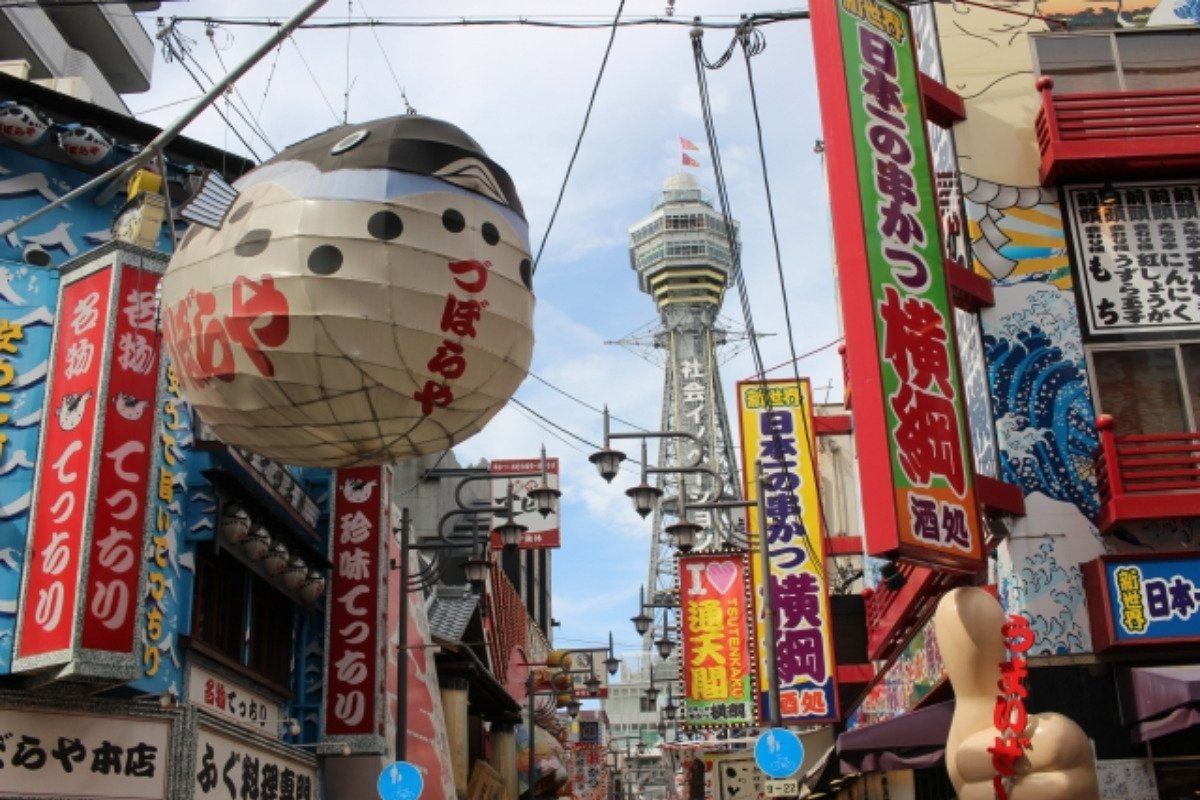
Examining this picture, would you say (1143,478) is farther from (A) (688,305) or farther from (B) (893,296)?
(A) (688,305)

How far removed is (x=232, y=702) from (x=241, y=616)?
4.25 ft

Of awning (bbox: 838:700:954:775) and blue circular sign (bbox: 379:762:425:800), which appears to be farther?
blue circular sign (bbox: 379:762:425:800)

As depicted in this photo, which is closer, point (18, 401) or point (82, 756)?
point (82, 756)

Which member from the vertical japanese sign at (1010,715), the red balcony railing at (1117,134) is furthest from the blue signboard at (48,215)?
the vertical japanese sign at (1010,715)

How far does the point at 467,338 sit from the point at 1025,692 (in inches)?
199

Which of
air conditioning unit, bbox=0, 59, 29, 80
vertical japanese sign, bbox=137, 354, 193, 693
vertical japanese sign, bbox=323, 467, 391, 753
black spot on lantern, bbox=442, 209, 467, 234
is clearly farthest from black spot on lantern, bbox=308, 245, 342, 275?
air conditioning unit, bbox=0, 59, 29, 80

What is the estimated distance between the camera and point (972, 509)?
1185 cm

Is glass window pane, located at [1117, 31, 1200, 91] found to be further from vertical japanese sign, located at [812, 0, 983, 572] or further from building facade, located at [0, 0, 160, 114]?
building facade, located at [0, 0, 160, 114]

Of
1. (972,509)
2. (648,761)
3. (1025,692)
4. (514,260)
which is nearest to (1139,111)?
(972,509)

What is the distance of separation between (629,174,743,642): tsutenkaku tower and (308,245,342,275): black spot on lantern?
139 metres

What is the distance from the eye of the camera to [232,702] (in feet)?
52.4

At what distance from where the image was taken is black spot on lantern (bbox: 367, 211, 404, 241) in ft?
25.7

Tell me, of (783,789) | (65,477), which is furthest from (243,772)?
(783,789)

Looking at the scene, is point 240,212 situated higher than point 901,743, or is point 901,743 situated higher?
point 240,212
